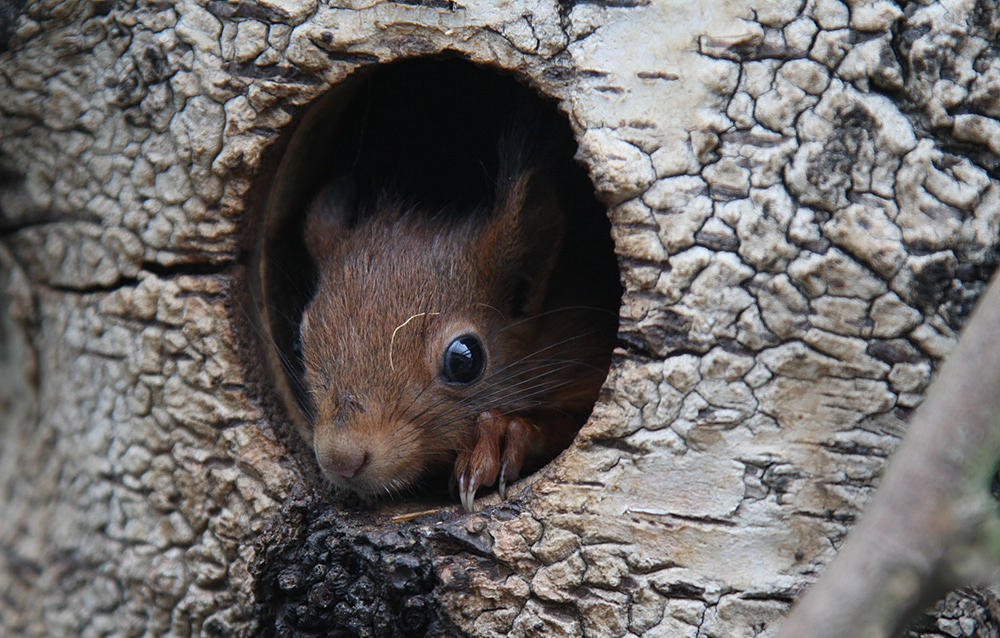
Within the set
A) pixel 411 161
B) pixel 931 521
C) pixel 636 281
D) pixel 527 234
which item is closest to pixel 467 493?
pixel 636 281

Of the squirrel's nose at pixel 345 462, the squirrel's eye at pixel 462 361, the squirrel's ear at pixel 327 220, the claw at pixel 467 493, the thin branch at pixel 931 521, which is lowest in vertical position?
the claw at pixel 467 493

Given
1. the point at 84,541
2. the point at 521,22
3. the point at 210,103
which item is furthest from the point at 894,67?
the point at 84,541

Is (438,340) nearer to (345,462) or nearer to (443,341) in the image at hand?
(443,341)

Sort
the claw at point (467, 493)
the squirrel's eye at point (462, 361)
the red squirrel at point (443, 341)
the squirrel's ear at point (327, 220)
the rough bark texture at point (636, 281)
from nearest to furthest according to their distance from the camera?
the rough bark texture at point (636, 281)
the claw at point (467, 493)
the red squirrel at point (443, 341)
the squirrel's eye at point (462, 361)
the squirrel's ear at point (327, 220)

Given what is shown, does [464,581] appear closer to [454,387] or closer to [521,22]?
[454,387]

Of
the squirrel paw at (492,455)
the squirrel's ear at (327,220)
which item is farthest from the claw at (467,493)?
the squirrel's ear at (327,220)

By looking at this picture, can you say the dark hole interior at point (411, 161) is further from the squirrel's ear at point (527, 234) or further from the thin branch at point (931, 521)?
the thin branch at point (931, 521)
